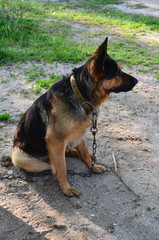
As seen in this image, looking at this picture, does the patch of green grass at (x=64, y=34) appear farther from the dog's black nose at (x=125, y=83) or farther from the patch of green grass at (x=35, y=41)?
the dog's black nose at (x=125, y=83)

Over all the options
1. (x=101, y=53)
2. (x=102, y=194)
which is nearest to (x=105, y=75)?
(x=101, y=53)

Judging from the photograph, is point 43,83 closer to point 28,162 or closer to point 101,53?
point 28,162

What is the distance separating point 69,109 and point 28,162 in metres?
0.98

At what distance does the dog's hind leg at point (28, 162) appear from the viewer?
3.90 m

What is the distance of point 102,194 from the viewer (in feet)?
12.1

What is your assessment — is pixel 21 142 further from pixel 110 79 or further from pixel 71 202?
pixel 110 79

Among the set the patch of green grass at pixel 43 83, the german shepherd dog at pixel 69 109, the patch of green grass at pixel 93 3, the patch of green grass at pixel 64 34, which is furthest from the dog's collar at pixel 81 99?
the patch of green grass at pixel 93 3

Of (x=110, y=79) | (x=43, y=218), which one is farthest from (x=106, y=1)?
(x=43, y=218)

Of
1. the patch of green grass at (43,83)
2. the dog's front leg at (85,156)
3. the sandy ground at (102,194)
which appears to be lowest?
the sandy ground at (102,194)

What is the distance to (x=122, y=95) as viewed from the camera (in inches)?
242

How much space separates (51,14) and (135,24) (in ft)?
12.8

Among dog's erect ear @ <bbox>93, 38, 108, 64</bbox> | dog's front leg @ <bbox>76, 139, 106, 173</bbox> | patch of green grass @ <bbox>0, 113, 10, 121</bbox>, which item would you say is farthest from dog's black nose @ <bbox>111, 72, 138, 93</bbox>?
patch of green grass @ <bbox>0, 113, 10, 121</bbox>

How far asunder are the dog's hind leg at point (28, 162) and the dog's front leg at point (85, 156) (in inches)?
20.0

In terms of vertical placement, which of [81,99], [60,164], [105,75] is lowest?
[60,164]
